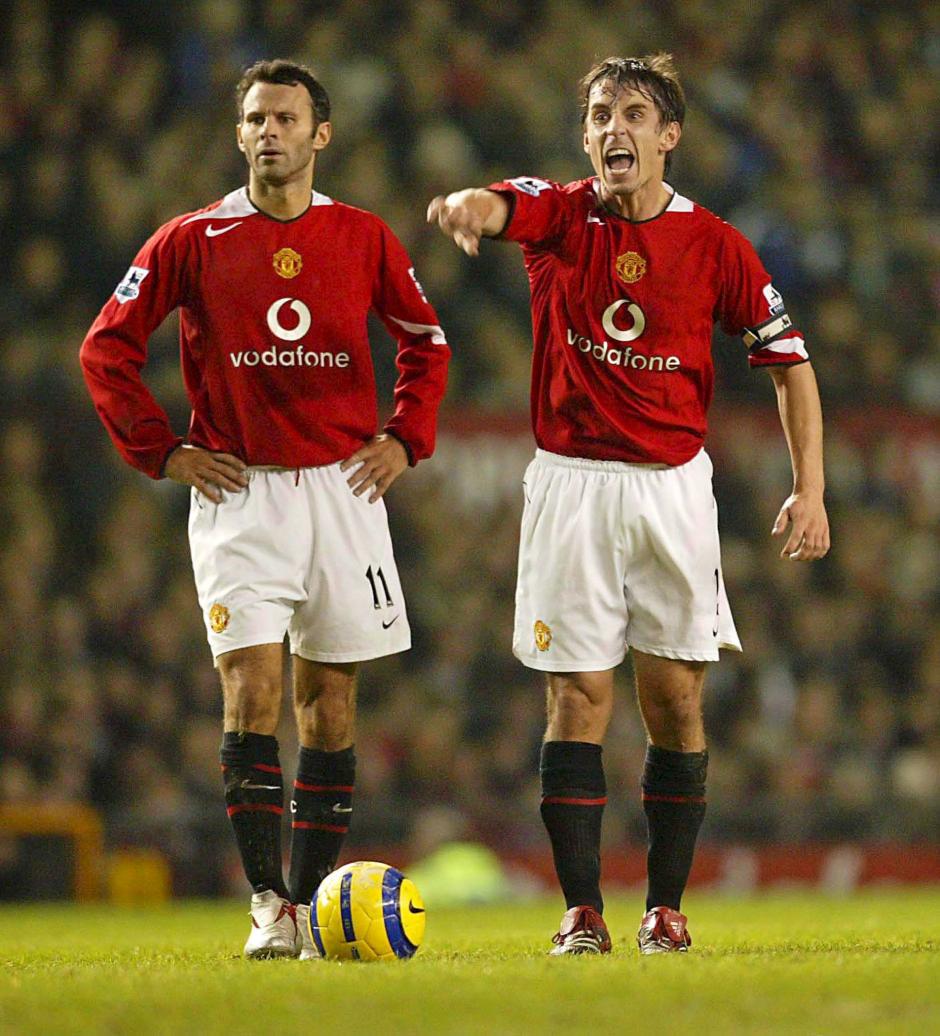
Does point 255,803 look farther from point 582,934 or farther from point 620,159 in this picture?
point 620,159

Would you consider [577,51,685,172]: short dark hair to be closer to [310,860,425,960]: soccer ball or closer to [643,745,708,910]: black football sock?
[643,745,708,910]: black football sock

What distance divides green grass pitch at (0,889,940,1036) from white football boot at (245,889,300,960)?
0.24ft

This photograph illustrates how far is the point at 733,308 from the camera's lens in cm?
552

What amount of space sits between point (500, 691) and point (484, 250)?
3.44 metres

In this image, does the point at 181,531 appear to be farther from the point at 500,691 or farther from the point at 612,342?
the point at 612,342

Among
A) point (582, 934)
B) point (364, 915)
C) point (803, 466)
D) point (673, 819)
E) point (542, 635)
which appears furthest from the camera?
point (803, 466)

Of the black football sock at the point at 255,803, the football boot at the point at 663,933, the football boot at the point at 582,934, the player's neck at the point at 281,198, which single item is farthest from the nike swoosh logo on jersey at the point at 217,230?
the football boot at the point at 663,933

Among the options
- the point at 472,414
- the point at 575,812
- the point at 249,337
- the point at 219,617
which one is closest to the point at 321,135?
the point at 249,337

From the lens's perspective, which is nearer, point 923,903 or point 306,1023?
point 306,1023

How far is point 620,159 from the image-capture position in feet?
17.3

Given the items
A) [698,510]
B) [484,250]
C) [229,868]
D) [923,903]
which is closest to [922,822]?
[923,903]

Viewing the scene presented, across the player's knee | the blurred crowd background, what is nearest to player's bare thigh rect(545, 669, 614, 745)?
the player's knee

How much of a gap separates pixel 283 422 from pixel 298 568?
0.42 metres

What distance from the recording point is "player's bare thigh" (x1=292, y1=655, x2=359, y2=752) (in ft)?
17.9
